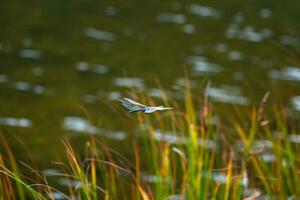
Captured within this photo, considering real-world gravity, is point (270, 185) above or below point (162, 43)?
above

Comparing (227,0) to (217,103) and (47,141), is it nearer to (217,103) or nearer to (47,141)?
(217,103)

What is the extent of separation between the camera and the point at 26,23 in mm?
15859

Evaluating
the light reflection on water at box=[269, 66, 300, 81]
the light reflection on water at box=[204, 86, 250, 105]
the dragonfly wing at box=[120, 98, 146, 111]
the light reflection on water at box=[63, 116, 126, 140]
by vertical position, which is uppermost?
the dragonfly wing at box=[120, 98, 146, 111]

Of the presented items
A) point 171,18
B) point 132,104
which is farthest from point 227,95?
point 132,104

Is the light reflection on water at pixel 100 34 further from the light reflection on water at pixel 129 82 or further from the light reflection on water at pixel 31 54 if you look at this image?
the light reflection on water at pixel 129 82

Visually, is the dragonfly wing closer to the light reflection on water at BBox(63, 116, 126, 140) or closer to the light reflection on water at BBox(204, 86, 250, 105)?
the light reflection on water at BBox(63, 116, 126, 140)

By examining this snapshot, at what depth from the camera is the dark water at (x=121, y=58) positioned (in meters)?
10.4

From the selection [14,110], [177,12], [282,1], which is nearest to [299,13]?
[282,1]

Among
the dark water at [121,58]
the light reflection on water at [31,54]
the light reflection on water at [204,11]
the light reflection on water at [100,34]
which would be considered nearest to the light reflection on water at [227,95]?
the dark water at [121,58]

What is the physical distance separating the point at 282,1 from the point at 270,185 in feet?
50.5

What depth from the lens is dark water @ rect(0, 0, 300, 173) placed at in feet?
34.0

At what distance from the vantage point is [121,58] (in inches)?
548

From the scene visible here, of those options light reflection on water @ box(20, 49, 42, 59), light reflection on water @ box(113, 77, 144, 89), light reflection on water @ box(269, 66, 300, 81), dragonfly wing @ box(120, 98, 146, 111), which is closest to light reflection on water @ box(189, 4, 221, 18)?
light reflection on water @ box(269, 66, 300, 81)

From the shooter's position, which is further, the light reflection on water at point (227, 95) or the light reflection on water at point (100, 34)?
the light reflection on water at point (100, 34)
